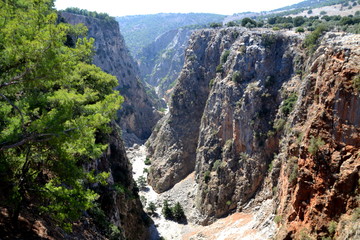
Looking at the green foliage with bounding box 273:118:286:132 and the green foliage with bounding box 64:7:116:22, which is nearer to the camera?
the green foliage with bounding box 273:118:286:132

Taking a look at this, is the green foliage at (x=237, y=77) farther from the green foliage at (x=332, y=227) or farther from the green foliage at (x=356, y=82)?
the green foliage at (x=332, y=227)

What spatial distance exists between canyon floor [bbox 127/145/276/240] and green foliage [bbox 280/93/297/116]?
11243mm

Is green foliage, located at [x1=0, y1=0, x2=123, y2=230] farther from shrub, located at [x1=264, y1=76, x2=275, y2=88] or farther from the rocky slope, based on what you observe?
shrub, located at [x1=264, y1=76, x2=275, y2=88]

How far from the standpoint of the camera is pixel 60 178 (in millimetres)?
10906

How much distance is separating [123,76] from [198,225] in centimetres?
6488

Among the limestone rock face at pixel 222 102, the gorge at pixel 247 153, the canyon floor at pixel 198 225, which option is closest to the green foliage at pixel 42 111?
the gorge at pixel 247 153

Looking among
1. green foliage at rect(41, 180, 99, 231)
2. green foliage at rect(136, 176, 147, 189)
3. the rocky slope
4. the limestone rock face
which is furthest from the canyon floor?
green foliage at rect(41, 180, 99, 231)

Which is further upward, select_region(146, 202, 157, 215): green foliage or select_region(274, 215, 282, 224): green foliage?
select_region(274, 215, 282, 224): green foliage

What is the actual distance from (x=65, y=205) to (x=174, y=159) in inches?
1775

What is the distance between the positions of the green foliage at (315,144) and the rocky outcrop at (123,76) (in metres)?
64.6

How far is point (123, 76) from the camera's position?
94438 millimetres

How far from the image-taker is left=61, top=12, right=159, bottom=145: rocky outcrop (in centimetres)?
8600

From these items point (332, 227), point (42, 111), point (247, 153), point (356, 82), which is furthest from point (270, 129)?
point (42, 111)

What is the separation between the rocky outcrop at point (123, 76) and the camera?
3386 inches
